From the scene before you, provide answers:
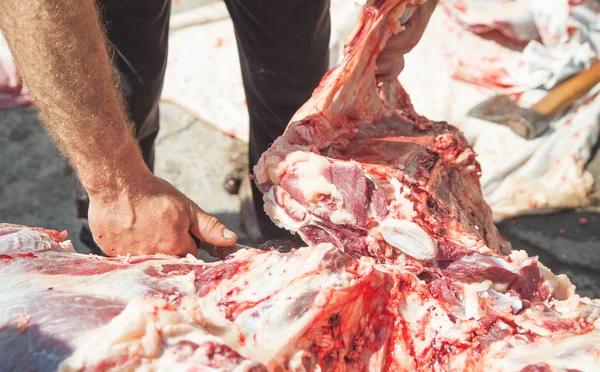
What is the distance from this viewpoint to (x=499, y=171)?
3609mm

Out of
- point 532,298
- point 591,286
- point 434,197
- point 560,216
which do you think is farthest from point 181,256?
point 560,216

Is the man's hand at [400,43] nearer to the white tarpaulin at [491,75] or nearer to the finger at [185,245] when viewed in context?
the finger at [185,245]

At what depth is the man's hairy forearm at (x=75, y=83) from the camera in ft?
4.71

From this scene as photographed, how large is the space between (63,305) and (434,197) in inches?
43.9

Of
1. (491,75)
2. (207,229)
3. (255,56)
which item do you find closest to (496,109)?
(491,75)

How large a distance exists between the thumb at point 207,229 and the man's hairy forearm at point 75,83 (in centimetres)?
25

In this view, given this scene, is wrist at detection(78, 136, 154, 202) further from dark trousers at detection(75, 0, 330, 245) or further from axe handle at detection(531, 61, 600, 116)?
axe handle at detection(531, 61, 600, 116)

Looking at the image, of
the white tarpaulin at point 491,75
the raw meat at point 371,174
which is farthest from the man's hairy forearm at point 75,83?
the white tarpaulin at point 491,75

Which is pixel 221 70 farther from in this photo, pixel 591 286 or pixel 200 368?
pixel 200 368

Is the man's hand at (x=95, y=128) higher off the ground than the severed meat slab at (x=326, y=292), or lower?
higher

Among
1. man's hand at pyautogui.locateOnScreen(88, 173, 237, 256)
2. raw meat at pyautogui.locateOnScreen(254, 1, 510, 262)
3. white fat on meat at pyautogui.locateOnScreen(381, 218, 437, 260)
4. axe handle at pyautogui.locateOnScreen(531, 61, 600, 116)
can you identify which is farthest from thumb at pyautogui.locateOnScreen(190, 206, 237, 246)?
axe handle at pyautogui.locateOnScreen(531, 61, 600, 116)

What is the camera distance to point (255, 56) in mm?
2992

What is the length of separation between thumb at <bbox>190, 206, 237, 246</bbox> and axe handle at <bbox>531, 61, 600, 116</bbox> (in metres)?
2.51

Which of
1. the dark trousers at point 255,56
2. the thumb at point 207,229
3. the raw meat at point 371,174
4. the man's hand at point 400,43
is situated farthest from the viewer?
the dark trousers at point 255,56
